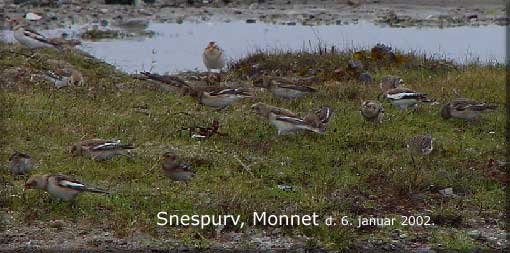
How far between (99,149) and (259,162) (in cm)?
161

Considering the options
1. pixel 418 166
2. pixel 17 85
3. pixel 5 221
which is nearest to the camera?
pixel 5 221

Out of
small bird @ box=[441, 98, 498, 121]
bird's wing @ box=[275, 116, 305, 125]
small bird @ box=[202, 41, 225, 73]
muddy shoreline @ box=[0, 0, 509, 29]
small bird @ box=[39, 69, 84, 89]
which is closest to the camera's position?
bird's wing @ box=[275, 116, 305, 125]

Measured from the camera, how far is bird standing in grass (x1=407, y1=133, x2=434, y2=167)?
1042cm

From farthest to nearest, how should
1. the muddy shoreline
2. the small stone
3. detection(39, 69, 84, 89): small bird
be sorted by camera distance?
the muddy shoreline < detection(39, 69, 84, 89): small bird < the small stone

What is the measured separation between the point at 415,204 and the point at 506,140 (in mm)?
3066

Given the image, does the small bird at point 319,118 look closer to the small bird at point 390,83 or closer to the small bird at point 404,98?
the small bird at point 404,98

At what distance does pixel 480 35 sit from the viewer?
24.5 m

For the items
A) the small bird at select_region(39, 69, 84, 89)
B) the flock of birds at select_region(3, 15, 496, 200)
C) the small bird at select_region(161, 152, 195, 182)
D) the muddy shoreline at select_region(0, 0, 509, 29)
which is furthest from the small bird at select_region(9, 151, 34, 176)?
the muddy shoreline at select_region(0, 0, 509, 29)

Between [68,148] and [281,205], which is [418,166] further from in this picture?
[68,148]

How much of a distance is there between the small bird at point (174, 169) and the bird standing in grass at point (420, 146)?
8.20 feet

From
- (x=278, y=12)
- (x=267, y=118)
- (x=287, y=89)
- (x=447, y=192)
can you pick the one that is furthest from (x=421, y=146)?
(x=278, y=12)

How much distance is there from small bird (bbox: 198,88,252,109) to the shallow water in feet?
18.8

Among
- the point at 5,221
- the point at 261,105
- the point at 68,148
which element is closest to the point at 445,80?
Result: the point at 261,105

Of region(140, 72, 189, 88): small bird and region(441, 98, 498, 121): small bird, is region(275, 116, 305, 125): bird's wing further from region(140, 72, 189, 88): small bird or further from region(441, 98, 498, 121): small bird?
region(140, 72, 189, 88): small bird
